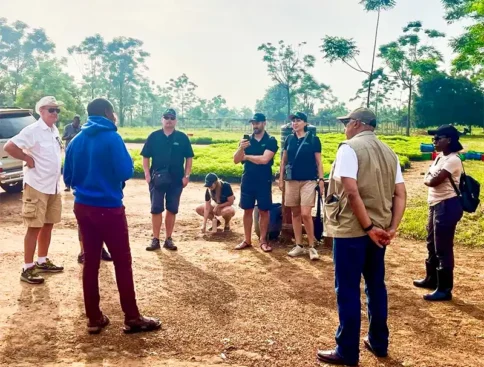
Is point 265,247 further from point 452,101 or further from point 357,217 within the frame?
point 452,101

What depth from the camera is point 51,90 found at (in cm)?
4375

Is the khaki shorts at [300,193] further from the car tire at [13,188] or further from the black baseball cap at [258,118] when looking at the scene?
the car tire at [13,188]

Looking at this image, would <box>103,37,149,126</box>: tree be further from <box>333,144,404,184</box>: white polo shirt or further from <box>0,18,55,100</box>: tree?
<box>333,144,404,184</box>: white polo shirt

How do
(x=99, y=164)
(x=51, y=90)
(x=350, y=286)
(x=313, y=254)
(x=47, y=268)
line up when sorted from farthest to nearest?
1. (x=51, y=90)
2. (x=313, y=254)
3. (x=47, y=268)
4. (x=99, y=164)
5. (x=350, y=286)

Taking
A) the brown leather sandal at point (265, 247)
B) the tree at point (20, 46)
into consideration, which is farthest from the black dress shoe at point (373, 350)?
the tree at point (20, 46)

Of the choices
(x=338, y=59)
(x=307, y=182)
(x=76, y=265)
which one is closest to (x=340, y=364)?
(x=307, y=182)

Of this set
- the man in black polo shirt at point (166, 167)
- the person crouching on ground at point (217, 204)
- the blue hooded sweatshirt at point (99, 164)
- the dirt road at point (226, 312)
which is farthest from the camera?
the person crouching on ground at point (217, 204)

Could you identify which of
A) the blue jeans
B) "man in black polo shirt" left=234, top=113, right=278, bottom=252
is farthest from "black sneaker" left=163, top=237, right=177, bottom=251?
the blue jeans

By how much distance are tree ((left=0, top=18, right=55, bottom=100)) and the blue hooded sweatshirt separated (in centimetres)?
6177

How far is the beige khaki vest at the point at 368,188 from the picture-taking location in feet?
10.9

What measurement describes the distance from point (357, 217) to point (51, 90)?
4502 centimetres

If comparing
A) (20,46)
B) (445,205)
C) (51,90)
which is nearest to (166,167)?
(445,205)

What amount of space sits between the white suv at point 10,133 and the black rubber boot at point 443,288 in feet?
26.9

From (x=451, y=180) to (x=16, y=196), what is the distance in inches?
356
